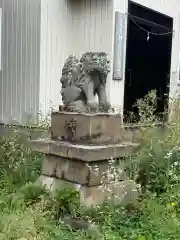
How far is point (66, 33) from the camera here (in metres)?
7.18

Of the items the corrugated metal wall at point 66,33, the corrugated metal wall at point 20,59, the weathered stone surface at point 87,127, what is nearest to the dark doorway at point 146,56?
the corrugated metal wall at point 66,33

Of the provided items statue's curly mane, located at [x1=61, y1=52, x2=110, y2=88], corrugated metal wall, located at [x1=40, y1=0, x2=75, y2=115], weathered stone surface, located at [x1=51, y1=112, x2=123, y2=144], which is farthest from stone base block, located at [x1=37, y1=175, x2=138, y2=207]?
corrugated metal wall, located at [x1=40, y1=0, x2=75, y2=115]

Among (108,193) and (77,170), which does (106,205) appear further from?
(77,170)

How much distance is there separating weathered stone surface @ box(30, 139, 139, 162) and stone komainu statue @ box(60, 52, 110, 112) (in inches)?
17.3

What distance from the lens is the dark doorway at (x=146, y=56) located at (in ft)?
25.0

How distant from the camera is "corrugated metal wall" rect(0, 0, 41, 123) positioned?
6801 mm

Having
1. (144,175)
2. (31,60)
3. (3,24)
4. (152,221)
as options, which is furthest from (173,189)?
(3,24)

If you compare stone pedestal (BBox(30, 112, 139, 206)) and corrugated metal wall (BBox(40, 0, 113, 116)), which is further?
corrugated metal wall (BBox(40, 0, 113, 116))

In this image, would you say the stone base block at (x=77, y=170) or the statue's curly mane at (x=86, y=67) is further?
the statue's curly mane at (x=86, y=67)

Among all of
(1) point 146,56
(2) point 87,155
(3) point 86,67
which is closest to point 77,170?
(2) point 87,155

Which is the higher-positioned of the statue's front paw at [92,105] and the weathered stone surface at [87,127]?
the statue's front paw at [92,105]

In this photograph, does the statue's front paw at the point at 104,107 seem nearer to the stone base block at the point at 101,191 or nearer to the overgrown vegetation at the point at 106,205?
the overgrown vegetation at the point at 106,205

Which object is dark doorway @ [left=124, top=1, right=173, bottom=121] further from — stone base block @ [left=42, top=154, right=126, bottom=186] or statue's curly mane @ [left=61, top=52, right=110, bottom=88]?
stone base block @ [left=42, top=154, right=126, bottom=186]

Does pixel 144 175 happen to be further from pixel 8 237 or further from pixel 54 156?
pixel 8 237
